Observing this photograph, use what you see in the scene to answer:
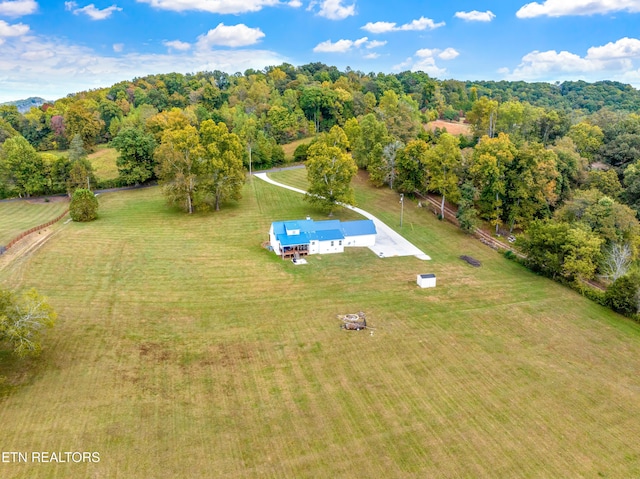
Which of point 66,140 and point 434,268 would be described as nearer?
point 434,268

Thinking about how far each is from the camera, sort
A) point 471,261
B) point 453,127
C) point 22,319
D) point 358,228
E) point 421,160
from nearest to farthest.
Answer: point 22,319, point 471,261, point 358,228, point 421,160, point 453,127

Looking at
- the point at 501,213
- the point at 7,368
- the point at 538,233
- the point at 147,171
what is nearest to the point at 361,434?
the point at 7,368

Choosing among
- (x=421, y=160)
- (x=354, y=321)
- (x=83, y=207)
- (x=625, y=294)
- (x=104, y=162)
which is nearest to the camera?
(x=354, y=321)

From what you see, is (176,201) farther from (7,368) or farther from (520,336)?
(520,336)

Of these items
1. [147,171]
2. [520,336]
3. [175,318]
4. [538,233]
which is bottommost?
[520,336]

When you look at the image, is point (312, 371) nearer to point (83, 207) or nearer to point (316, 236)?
point (316, 236)

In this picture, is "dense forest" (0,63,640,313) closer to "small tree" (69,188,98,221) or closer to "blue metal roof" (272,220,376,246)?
"small tree" (69,188,98,221)

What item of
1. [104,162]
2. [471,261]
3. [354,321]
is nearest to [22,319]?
[354,321]
